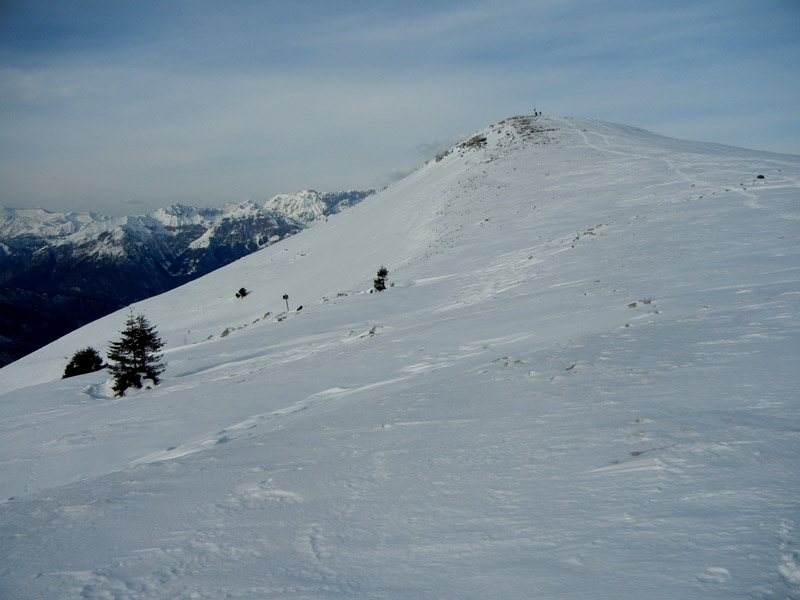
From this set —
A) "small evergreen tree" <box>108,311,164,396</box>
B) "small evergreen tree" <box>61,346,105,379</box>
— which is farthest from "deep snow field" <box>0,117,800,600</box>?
"small evergreen tree" <box>61,346,105,379</box>

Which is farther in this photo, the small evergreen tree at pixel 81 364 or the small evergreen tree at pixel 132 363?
the small evergreen tree at pixel 81 364

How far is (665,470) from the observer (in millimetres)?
4367

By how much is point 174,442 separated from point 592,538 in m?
8.66

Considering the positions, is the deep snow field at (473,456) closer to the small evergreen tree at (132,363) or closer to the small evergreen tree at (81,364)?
the small evergreen tree at (132,363)

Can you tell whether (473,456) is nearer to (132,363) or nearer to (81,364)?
(132,363)

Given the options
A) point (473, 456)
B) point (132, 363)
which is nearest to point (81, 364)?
point (132, 363)

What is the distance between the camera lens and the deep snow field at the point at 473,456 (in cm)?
351

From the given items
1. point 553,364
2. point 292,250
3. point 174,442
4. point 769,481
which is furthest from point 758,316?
point 292,250

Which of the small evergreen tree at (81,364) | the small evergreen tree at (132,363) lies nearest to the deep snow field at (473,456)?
the small evergreen tree at (132,363)

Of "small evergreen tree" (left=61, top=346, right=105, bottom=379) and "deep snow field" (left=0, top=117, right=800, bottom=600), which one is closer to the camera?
"deep snow field" (left=0, top=117, right=800, bottom=600)

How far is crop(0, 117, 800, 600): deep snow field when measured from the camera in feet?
11.5

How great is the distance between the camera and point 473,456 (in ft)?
18.0

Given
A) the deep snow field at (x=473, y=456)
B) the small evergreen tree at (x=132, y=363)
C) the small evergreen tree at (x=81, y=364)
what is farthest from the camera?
the small evergreen tree at (x=81, y=364)

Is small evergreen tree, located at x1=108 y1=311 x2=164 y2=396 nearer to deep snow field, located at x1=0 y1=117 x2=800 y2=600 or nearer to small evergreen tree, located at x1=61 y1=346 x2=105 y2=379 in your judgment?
deep snow field, located at x1=0 y1=117 x2=800 y2=600
